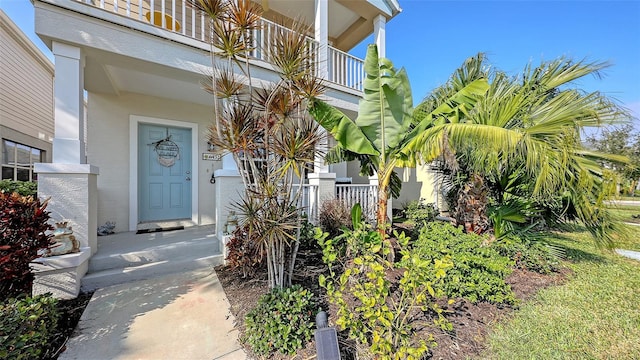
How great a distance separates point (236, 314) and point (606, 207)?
224 inches

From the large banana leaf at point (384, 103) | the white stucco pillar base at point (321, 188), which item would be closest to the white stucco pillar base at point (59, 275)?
the white stucco pillar base at point (321, 188)

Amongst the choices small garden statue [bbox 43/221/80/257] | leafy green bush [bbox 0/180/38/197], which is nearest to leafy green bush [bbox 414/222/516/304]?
small garden statue [bbox 43/221/80/257]

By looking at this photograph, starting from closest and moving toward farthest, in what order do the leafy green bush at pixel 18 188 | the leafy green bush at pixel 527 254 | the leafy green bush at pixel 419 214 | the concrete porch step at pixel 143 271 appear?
the concrete porch step at pixel 143 271 → the leafy green bush at pixel 527 254 → the leafy green bush at pixel 18 188 → the leafy green bush at pixel 419 214

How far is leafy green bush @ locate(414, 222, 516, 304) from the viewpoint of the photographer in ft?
10.6

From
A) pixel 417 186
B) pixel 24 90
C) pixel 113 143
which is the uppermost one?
pixel 24 90

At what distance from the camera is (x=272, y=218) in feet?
8.92

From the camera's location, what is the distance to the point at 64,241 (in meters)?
3.21

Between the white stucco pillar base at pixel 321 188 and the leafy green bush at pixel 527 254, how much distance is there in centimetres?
342

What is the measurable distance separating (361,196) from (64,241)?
588 centimetres

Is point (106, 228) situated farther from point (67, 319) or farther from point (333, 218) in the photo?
point (333, 218)

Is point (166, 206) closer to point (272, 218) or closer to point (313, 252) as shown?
point (313, 252)

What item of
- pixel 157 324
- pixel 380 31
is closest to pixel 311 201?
pixel 157 324

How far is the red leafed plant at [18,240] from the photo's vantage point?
8.20ft

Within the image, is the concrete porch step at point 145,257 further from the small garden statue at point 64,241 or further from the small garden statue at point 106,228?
the small garden statue at point 64,241
